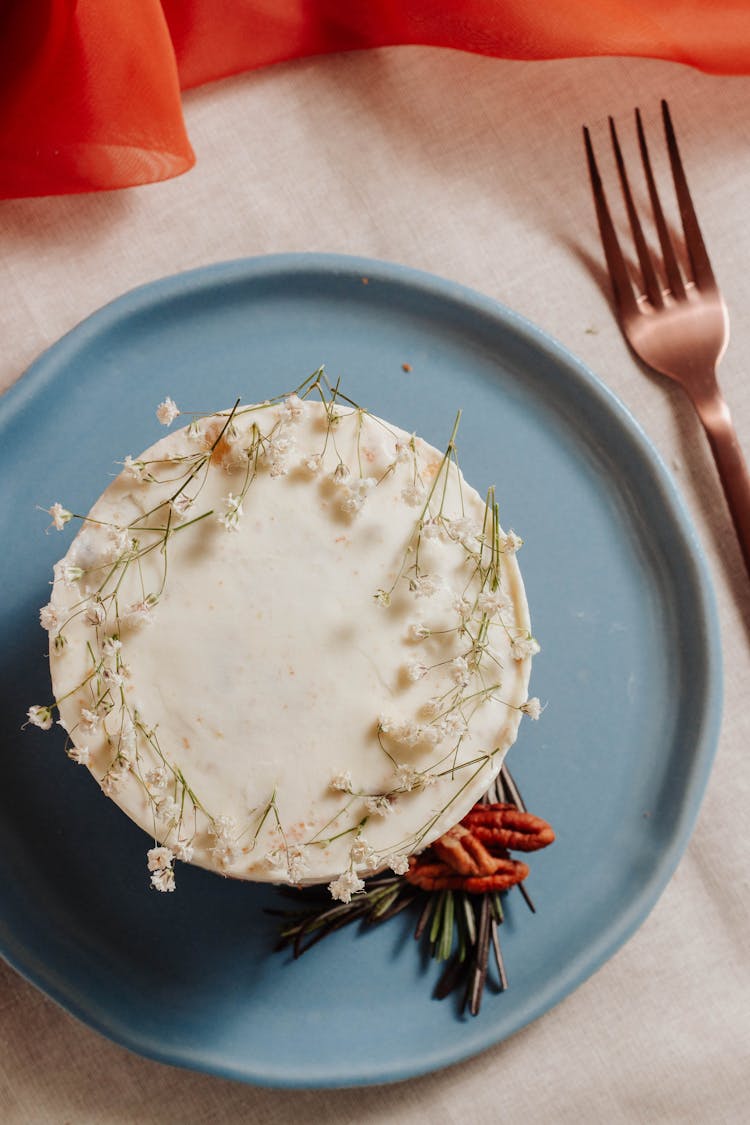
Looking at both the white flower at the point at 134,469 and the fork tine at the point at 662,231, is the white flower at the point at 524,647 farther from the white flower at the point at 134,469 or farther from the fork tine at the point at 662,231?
the fork tine at the point at 662,231

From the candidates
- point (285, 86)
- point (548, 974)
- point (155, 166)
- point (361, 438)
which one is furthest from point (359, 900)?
point (285, 86)

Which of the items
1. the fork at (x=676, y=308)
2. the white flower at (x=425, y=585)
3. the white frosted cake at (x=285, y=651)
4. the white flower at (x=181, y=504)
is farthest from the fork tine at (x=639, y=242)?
the white flower at (x=181, y=504)

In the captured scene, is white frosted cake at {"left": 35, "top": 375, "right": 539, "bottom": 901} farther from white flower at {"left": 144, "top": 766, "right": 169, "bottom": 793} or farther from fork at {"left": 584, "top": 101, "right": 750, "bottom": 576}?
fork at {"left": 584, "top": 101, "right": 750, "bottom": 576}

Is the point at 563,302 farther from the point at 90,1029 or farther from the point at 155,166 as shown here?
the point at 90,1029

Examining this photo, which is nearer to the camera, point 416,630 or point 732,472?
point 416,630

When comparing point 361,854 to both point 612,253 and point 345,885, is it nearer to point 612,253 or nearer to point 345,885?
point 345,885

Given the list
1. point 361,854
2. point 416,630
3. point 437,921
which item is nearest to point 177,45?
point 416,630

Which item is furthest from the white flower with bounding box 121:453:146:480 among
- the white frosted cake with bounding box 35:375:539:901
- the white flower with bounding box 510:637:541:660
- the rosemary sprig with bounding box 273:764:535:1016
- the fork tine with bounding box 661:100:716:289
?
the fork tine with bounding box 661:100:716:289

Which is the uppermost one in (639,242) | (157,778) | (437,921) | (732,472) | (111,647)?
(639,242)
